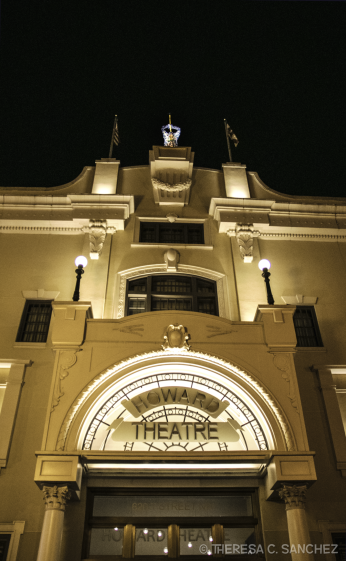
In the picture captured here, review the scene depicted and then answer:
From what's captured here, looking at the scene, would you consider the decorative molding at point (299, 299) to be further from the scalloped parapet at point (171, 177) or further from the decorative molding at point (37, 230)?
the decorative molding at point (37, 230)

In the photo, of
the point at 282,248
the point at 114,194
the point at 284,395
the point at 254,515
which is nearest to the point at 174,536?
the point at 254,515

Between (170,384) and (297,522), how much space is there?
4615 mm

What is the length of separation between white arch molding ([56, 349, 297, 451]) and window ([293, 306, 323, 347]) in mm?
4034

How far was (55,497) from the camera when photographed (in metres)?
10.6

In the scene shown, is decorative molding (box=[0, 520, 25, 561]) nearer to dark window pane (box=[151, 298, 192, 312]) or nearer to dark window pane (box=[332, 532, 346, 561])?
dark window pane (box=[151, 298, 192, 312])

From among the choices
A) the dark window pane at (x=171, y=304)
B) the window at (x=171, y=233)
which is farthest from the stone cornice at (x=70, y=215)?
the dark window pane at (x=171, y=304)

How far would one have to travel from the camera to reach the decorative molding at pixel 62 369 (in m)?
11.8

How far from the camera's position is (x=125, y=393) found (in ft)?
41.2

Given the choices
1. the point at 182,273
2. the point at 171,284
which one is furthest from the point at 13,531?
the point at 182,273

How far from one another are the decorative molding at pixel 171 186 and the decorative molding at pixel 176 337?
7.64m

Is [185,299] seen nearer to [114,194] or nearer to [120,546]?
[114,194]

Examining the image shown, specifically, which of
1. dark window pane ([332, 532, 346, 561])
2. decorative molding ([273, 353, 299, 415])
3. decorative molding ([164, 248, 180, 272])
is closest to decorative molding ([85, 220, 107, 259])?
decorative molding ([164, 248, 180, 272])

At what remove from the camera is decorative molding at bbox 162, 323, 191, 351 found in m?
12.8

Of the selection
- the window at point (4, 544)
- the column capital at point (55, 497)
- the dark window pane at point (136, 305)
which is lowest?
the window at point (4, 544)
